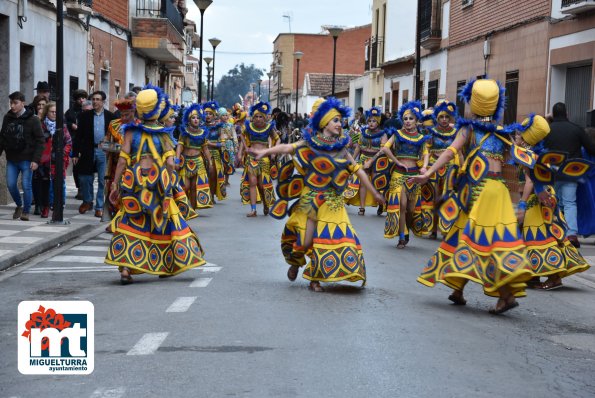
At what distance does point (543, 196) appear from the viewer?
9.95 metres

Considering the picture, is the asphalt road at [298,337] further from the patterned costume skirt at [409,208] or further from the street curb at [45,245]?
the patterned costume skirt at [409,208]

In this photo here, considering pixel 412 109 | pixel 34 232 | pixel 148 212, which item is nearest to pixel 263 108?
pixel 412 109

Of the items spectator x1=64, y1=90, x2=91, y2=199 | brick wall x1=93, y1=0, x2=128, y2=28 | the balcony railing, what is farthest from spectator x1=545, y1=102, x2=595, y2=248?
the balcony railing

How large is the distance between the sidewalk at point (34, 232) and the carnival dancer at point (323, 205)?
342 centimetres

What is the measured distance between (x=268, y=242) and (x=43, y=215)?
13.5ft

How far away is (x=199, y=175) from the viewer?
672 inches

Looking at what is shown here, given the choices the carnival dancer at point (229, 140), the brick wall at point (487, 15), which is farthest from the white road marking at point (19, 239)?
the brick wall at point (487, 15)

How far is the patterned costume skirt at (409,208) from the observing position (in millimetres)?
13336

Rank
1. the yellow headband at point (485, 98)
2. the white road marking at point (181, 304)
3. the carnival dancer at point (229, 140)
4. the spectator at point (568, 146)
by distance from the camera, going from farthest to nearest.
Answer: the carnival dancer at point (229, 140), the spectator at point (568, 146), the yellow headband at point (485, 98), the white road marking at point (181, 304)

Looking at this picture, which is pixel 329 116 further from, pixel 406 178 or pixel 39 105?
pixel 39 105

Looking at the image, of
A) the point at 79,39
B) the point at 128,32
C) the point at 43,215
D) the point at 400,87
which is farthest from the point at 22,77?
the point at 400,87

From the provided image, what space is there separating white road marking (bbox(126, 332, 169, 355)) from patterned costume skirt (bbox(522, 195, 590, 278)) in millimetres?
4568

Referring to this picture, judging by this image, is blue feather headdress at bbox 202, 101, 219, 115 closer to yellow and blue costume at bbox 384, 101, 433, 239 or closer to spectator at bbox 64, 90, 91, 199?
spectator at bbox 64, 90, 91, 199

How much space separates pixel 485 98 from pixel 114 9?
972 inches
